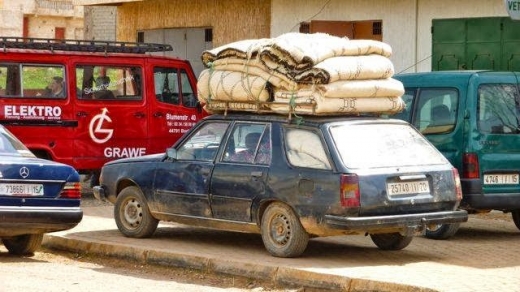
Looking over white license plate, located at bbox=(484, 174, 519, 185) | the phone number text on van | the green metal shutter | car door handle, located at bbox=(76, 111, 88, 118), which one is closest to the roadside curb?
white license plate, located at bbox=(484, 174, 519, 185)

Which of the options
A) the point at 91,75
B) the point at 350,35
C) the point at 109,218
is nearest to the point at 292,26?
the point at 350,35

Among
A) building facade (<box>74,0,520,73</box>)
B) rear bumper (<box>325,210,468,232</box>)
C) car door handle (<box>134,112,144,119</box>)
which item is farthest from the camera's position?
building facade (<box>74,0,520,73</box>)

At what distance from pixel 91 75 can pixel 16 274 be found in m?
7.85

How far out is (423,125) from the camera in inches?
583

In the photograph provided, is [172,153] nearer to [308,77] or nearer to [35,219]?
[35,219]

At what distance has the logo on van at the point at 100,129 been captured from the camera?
63.3ft

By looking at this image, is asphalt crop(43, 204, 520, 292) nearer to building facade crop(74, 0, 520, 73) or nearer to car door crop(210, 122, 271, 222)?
car door crop(210, 122, 271, 222)

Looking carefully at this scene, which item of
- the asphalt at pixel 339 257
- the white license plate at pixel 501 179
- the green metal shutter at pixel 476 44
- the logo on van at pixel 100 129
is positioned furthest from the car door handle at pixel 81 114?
the white license plate at pixel 501 179

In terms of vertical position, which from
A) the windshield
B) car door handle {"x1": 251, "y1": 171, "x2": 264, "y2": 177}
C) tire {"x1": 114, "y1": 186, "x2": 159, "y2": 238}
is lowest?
tire {"x1": 114, "y1": 186, "x2": 159, "y2": 238}

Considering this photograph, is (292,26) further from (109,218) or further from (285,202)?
(285,202)

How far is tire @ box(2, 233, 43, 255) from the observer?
43.9ft

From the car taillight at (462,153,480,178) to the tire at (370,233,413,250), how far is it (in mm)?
1359

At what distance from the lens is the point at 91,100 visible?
1928 cm

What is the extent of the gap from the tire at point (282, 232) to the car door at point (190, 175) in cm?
90
